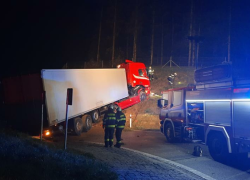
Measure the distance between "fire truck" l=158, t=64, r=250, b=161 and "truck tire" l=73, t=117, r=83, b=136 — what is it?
520cm

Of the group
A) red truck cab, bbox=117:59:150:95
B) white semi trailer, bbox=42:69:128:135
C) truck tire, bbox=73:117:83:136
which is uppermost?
red truck cab, bbox=117:59:150:95

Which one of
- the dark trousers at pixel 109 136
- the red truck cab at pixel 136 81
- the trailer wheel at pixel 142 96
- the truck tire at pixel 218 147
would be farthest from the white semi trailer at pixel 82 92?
the truck tire at pixel 218 147

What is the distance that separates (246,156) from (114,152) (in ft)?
14.4

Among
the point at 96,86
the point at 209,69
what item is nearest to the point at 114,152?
the point at 209,69

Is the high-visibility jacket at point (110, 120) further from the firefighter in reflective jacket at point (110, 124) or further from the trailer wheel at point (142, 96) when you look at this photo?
the trailer wheel at point (142, 96)

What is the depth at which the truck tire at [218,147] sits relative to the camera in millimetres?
8484

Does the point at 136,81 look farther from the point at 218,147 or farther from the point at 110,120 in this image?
the point at 218,147

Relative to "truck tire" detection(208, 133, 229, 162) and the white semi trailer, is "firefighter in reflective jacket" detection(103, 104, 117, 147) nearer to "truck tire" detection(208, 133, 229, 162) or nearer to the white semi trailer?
the white semi trailer

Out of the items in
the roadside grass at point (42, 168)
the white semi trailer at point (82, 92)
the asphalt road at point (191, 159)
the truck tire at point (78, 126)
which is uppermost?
the white semi trailer at point (82, 92)

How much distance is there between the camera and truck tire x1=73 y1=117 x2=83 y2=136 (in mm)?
14078

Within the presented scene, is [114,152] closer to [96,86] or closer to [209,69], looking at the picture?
[209,69]

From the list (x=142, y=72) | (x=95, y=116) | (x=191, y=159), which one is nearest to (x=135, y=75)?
(x=142, y=72)

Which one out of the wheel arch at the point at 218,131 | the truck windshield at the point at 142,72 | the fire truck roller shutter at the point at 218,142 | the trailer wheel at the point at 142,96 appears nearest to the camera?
the wheel arch at the point at 218,131

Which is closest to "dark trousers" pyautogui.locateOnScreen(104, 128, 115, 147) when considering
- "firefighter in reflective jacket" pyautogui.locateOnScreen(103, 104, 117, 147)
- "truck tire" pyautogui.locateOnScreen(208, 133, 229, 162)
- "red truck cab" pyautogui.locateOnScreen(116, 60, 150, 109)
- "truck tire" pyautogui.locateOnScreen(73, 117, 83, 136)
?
"firefighter in reflective jacket" pyautogui.locateOnScreen(103, 104, 117, 147)
